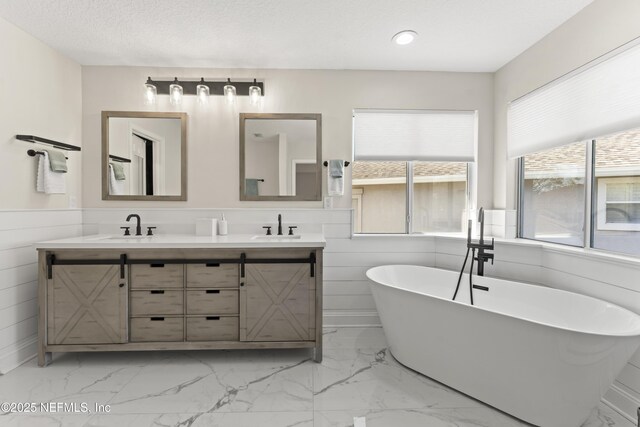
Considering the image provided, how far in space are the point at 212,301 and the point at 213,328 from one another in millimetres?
193

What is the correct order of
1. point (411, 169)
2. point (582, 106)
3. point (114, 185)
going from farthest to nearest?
point (411, 169)
point (114, 185)
point (582, 106)

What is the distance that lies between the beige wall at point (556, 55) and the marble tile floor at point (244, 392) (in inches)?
71.6

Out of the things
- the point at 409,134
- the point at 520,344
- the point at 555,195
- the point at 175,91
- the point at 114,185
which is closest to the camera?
the point at 520,344

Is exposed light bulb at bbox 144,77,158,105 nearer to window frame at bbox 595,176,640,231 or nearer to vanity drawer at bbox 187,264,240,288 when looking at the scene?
vanity drawer at bbox 187,264,240,288

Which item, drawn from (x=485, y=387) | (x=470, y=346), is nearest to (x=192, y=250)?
(x=470, y=346)

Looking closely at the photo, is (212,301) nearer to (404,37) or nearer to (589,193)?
(404,37)

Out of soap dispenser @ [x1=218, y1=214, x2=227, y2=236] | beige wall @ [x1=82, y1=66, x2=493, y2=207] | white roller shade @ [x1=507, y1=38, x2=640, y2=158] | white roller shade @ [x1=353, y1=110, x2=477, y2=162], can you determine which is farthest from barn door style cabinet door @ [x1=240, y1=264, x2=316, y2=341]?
white roller shade @ [x1=507, y1=38, x2=640, y2=158]

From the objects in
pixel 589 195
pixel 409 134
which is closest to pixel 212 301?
pixel 409 134

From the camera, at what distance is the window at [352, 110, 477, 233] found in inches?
116

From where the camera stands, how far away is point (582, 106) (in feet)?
6.69

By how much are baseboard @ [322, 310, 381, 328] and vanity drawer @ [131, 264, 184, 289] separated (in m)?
1.35

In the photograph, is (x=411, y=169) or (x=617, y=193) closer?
(x=617, y=193)

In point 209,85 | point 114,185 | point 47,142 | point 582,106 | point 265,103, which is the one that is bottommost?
point 114,185

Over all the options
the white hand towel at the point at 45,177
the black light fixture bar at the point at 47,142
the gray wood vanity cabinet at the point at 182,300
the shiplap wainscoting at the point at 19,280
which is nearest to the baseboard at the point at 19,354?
the shiplap wainscoting at the point at 19,280
